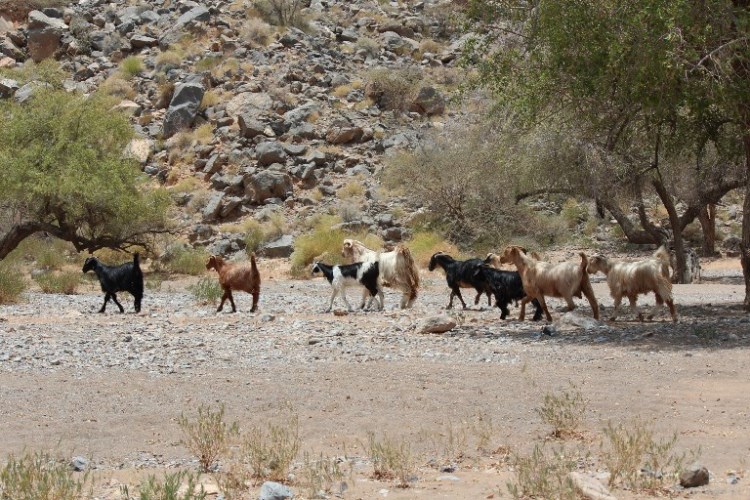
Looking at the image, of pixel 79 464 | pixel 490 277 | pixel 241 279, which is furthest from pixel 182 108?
pixel 79 464

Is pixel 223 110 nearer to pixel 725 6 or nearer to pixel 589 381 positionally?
pixel 725 6

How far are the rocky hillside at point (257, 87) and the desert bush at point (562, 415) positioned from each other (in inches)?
923

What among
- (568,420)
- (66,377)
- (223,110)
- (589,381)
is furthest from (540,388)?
(223,110)

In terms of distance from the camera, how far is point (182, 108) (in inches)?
1662

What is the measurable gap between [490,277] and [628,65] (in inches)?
164

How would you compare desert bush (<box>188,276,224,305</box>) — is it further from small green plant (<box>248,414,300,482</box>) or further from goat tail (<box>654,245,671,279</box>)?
small green plant (<box>248,414,300,482</box>)

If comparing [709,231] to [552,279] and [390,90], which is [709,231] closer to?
[390,90]

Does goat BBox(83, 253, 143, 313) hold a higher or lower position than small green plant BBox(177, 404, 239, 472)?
higher

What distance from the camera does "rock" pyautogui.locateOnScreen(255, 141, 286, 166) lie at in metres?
38.0

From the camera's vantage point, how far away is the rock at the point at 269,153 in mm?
38000

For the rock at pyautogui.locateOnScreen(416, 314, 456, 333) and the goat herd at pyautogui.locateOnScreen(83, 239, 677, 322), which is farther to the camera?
the goat herd at pyautogui.locateOnScreen(83, 239, 677, 322)

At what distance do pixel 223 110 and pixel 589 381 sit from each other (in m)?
34.2

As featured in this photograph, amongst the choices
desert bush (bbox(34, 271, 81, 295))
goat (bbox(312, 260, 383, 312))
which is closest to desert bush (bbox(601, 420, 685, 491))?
goat (bbox(312, 260, 383, 312))

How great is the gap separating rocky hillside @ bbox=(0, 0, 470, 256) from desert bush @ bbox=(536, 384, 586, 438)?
23.4 m
